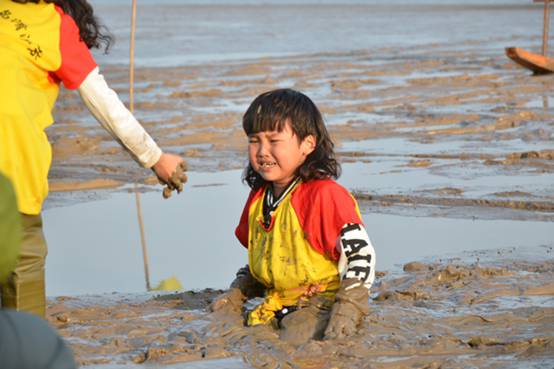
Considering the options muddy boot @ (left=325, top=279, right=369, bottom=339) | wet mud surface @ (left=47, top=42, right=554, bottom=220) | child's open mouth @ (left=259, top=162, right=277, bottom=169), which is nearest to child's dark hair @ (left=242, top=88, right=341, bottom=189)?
child's open mouth @ (left=259, top=162, right=277, bottom=169)

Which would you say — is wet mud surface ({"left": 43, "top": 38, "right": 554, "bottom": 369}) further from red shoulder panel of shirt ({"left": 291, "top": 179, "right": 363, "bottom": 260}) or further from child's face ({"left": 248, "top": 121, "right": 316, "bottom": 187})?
child's face ({"left": 248, "top": 121, "right": 316, "bottom": 187})

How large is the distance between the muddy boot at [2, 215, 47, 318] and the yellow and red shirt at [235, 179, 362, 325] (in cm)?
88

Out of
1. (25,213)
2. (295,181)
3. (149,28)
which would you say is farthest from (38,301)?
(149,28)

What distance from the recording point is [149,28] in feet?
101

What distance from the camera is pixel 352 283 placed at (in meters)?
4.27

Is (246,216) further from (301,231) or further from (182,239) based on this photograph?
(182,239)

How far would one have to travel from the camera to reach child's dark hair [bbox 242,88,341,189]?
445 centimetres

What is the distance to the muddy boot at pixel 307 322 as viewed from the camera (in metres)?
4.26

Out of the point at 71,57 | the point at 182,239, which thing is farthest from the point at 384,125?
the point at 71,57

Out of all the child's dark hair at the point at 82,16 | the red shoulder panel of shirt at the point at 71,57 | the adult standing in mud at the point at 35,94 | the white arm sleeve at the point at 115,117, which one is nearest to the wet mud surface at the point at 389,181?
the adult standing in mud at the point at 35,94

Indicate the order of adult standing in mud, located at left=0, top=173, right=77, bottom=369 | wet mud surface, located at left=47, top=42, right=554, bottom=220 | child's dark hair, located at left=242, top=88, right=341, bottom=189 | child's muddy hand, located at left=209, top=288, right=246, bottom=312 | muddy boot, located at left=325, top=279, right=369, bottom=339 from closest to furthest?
1. adult standing in mud, located at left=0, top=173, right=77, bottom=369
2. muddy boot, located at left=325, top=279, right=369, bottom=339
3. child's dark hair, located at left=242, top=88, right=341, bottom=189
4. child's muddy hand, located at left=209, top=288, right=246, bottom=312
5. wet mud surface, located at left=47, top=42, right=554, bottom=220

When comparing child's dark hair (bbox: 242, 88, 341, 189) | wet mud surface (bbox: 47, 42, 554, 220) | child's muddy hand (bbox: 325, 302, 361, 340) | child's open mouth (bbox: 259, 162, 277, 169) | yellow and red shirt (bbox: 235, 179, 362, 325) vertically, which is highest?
child's dark hair (bbox: 242, 88, 341, 189)

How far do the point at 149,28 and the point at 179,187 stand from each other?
1061 inches

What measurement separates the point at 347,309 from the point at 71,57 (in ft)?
4.35
